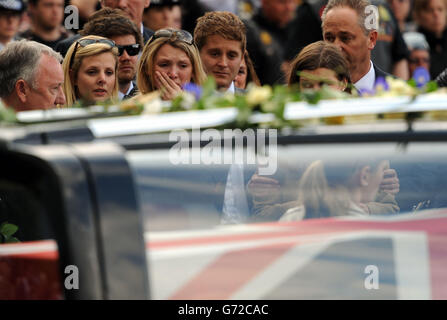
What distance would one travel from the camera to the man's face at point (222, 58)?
6.15 meters

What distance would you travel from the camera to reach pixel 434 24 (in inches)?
394

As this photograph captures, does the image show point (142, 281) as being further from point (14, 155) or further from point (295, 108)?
point (295, 108)

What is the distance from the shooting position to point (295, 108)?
291 cm

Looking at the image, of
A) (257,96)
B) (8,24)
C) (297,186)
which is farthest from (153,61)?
(297,186)

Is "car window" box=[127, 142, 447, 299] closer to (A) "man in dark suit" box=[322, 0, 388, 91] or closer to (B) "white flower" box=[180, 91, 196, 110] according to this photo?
(B) "white flower" box=[180, 91, 196, 110]

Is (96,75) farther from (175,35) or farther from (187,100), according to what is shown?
(187,100)

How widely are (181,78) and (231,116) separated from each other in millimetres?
2782

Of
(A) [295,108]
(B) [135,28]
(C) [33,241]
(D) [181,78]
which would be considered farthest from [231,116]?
(B) [135,28]

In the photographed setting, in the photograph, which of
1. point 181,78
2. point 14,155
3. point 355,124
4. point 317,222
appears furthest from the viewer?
point 181,78

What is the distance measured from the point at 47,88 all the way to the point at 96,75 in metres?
0.58

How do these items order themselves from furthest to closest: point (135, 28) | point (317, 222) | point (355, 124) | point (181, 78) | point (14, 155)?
point (135, 28), point (181, 78), point (355, 124), point (317, 222), point (14, 155)

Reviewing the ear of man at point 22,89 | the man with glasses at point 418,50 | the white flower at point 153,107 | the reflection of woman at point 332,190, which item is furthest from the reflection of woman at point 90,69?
the man with glasses at point 418,50

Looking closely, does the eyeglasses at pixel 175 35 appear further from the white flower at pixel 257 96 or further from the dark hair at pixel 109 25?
the white flower at pixel 257 96

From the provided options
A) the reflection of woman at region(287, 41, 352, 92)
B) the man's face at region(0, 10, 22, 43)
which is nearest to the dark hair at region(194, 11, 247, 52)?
the reflection of woman at region(287, 41, 352, 92)
